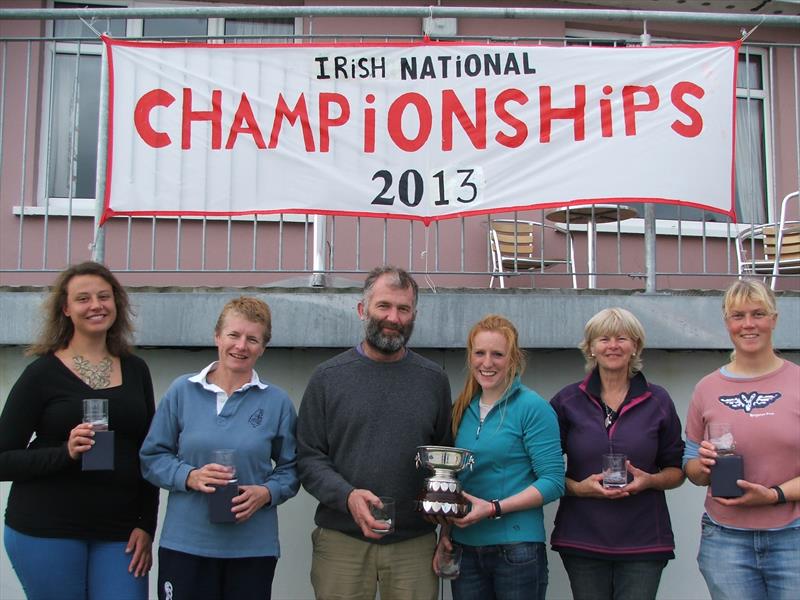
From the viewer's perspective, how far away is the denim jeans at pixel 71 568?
2998mm

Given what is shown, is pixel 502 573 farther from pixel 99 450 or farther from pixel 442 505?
pixel 99 450

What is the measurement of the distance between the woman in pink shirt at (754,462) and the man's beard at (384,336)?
3.95 feet

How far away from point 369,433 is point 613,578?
1126 mm

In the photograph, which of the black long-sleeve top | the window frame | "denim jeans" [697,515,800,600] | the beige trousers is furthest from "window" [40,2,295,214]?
"denim jeans" [697,515,800,600]

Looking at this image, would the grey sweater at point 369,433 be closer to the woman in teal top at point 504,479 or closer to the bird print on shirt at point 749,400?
the woman in teal top at point 504,479

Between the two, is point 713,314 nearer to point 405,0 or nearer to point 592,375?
point 592,375

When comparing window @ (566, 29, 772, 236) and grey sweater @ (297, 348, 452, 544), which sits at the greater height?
window @ (566, 29, 772, 236)

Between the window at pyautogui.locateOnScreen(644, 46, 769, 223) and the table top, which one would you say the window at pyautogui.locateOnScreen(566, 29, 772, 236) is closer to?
the window at pyautogui.locateOnScreen(644, 46, 769, 223)

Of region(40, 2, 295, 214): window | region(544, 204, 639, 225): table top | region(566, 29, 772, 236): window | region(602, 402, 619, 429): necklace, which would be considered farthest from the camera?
region(566, 29, 772, 236): window

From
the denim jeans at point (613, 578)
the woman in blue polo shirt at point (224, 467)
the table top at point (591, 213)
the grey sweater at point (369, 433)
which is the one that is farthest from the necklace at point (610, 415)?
the table top at point (591, 213)

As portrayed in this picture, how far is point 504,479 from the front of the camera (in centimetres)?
321

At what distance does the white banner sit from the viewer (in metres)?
4.26

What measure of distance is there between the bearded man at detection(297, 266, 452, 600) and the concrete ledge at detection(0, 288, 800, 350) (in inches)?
32.6

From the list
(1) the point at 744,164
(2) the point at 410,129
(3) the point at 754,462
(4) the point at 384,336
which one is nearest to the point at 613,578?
(3) the point at 754,462
